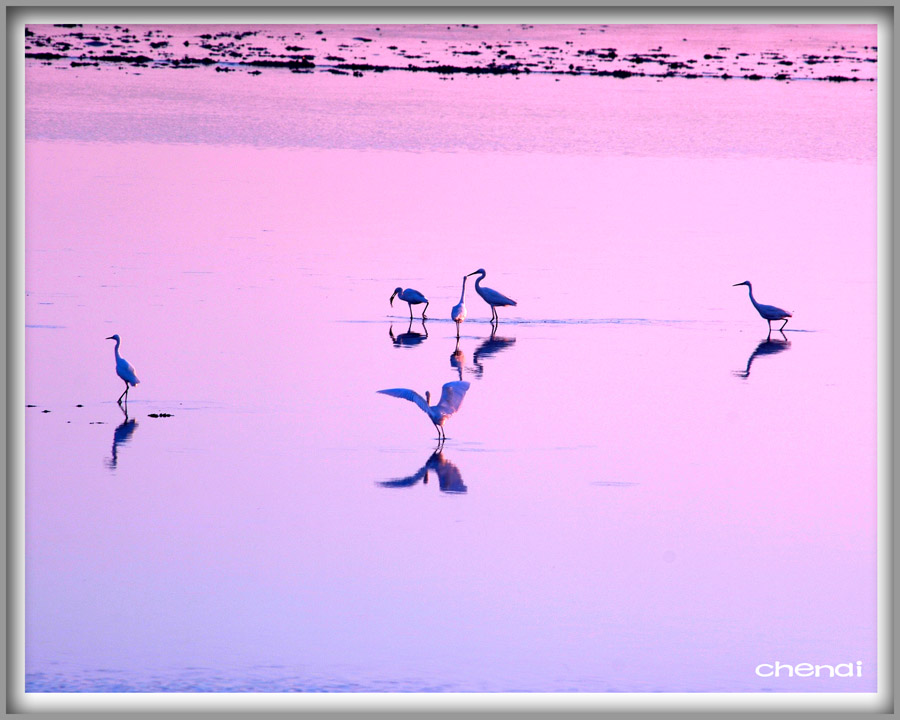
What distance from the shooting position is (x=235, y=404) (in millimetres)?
12461

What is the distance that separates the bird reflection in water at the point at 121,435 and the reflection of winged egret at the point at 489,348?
3633mm

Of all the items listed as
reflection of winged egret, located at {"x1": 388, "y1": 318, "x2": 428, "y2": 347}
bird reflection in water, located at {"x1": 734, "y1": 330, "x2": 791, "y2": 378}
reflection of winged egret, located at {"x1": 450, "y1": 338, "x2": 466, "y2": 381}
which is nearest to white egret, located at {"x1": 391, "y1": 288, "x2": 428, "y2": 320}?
reflection of winged egret, located at {"x1": 388, "y1": 318, "x2": 428, "y2": 347}

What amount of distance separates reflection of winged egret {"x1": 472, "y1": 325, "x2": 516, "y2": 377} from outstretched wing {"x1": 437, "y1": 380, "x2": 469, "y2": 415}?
266cm

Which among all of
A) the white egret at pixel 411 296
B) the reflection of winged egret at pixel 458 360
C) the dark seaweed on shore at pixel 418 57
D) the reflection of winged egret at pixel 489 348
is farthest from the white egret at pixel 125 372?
the dark seaweed on shore at pixel 418 57

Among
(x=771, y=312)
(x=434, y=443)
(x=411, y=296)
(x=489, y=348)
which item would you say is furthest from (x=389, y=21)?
(x=771, y=312)

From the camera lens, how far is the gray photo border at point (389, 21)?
24.4 feet

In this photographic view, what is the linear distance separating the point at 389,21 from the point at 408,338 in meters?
6.49

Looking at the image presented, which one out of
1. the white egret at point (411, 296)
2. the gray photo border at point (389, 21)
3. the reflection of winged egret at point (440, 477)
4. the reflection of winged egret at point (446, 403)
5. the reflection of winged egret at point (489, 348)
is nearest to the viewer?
the gray photo border at point (389, 21)

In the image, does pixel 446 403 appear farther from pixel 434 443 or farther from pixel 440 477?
pixel 440 477

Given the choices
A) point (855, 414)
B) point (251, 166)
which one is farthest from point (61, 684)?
point (251, 166)

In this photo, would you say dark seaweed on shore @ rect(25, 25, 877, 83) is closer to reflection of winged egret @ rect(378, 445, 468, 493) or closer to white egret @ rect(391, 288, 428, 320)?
white egret @ rect(391, 288, 428, 320)

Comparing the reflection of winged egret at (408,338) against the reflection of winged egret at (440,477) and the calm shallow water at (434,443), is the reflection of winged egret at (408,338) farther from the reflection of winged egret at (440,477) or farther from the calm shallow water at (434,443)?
the reflection of winged egret at (440,477)
